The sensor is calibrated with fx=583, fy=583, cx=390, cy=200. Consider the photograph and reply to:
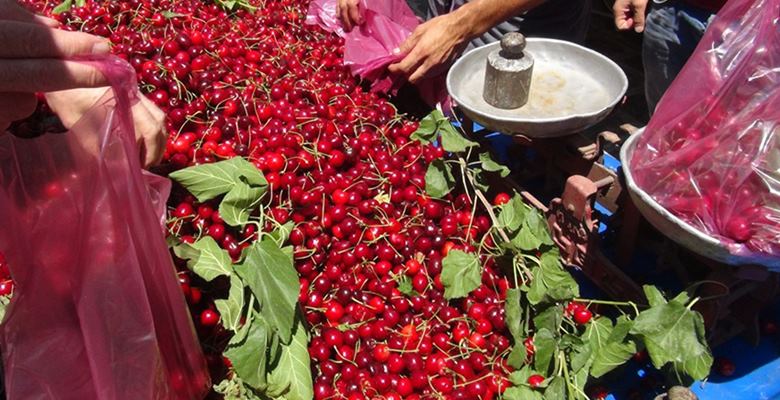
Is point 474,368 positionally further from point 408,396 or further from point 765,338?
point 765,338

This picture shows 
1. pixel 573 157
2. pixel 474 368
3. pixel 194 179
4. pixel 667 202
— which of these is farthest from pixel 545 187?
pixel 194 179

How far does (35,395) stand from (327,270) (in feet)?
2.31

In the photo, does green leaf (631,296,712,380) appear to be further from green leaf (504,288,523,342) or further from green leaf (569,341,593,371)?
green leaf (504,288,523,342)

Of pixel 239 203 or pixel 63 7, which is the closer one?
pixel 239 203

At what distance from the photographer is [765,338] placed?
5.04 ft

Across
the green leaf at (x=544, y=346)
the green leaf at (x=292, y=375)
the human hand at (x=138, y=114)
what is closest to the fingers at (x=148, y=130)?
the human hand at (x=138, y=114)

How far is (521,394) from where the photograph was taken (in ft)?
3.99

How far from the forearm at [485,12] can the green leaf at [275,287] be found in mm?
1170

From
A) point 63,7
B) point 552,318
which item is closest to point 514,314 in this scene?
point 552,318

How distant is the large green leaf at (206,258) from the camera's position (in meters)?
1.26

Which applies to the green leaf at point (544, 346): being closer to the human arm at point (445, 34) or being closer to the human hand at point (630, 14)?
the human arm at point (445, 34)

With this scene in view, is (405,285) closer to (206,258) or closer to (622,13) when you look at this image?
(206,258)

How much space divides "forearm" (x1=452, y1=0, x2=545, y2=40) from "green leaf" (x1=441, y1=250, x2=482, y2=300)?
0.95 meters

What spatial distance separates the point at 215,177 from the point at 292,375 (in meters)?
0.51
